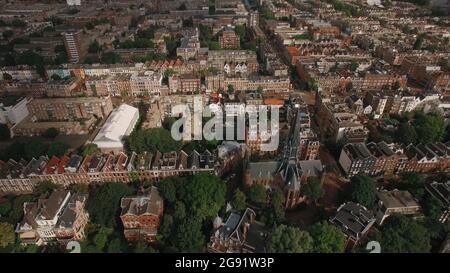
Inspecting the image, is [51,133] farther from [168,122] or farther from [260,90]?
[260,90]

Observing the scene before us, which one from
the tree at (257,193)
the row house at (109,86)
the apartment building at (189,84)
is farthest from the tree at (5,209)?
the apartment building at (189,84)

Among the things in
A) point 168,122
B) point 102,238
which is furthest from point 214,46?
point 102,238

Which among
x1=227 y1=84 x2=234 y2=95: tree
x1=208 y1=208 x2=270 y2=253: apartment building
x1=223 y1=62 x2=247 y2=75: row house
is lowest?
x1=208 y1=208 x2=270 y2=253: apartment building

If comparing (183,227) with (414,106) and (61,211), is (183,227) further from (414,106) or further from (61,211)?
(414,106)

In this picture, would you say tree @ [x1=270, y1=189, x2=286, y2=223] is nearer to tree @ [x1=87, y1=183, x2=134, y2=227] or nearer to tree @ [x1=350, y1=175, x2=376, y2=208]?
tree @ [x1=350, y1=175, x2=376, y2=208]

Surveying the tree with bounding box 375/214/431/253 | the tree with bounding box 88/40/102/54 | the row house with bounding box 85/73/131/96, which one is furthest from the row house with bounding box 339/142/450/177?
the tree with bounding box 88/40/102/54

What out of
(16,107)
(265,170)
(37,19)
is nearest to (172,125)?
(265,170)
